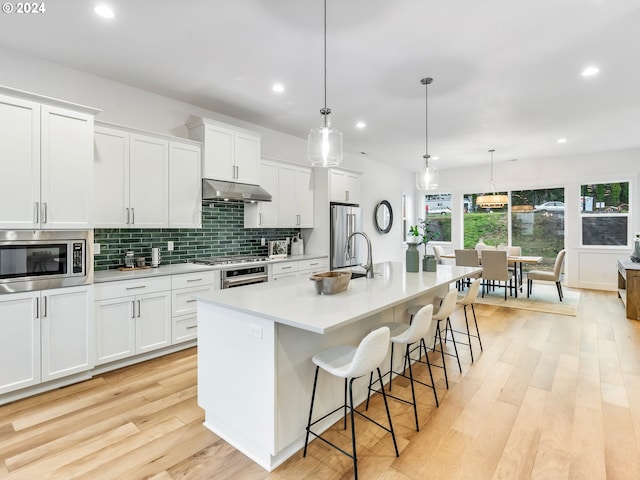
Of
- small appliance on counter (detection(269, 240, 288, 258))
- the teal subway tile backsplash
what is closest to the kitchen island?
the teal subway tile backsplash

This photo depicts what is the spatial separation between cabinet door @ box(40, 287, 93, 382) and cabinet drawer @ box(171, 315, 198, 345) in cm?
76

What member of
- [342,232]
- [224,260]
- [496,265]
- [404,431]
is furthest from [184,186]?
[496,265]

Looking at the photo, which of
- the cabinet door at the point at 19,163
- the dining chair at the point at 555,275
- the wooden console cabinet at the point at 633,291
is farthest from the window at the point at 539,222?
the cabinet door at the point at 19,163

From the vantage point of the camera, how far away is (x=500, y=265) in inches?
234

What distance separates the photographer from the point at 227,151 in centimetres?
417

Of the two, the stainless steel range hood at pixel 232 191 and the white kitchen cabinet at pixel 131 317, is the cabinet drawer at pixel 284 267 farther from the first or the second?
the white kitchen cabinet at pixel 131 317

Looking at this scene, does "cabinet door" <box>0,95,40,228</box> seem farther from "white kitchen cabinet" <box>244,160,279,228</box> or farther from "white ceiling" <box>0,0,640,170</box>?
"white kitchen cabinet" <box>244,160,279,228</box>

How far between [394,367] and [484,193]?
6.54 m

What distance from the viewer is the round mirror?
7.57m

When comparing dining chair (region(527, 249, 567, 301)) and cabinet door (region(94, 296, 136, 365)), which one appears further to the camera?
dining chair (region(527, 249, 567, 301))

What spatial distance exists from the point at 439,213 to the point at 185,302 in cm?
725

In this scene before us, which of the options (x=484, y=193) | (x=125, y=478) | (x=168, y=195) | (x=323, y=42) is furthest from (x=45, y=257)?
(x=484, y=193)

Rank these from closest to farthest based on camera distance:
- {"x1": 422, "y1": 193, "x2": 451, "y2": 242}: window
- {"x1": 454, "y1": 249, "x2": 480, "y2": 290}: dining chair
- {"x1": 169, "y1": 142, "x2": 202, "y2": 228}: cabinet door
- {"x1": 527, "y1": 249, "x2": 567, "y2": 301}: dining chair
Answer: {"x1": 169, "y1": 142, "x2": 202, "y2": 228}: cabinet door, {"x1": 527, "y1": 249, "x2": 567, "y2": 301}: dining chair, {"x1": 454, "y1": 249, "x2": 480, "y2": 290}: dining chair, {"x1": 422, "y1": 193, "x2": 451, "y2": 242}: window

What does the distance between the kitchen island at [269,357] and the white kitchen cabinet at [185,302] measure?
53.0 inches
